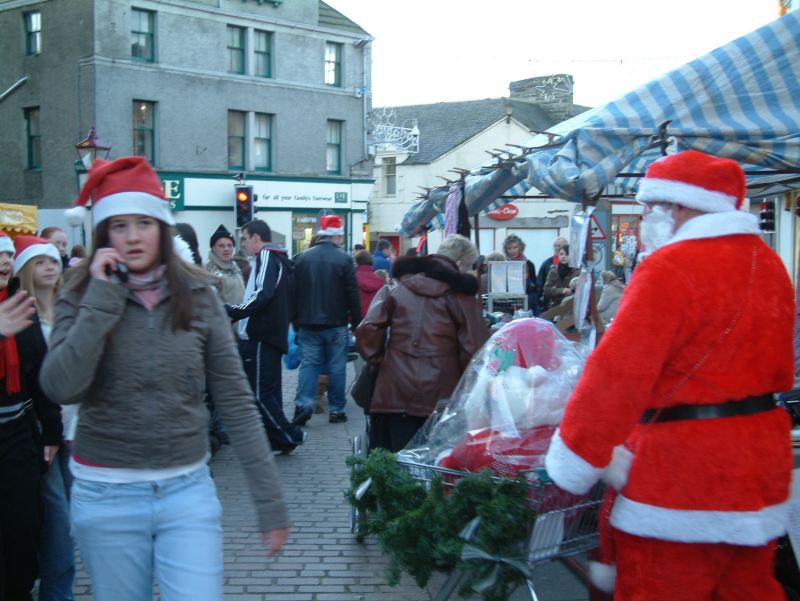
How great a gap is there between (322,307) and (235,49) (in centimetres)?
2550

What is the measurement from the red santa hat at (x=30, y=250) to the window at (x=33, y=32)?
2943 centimetres

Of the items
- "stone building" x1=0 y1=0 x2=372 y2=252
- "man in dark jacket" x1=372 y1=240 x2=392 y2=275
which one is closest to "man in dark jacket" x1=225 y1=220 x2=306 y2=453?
"man in dark jacket" x1=372 y1=240 x2=392 y2=275

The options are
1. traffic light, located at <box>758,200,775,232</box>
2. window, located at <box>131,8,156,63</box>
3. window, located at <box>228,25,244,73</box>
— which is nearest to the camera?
traffic light, located at <box>758,200,775,232</box>

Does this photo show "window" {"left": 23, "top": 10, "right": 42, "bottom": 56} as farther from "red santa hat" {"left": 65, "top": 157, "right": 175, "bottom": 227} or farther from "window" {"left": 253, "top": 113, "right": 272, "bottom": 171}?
"red santa hat" {"left": 65, "top": 157, "right": 175, "bottom": 227}

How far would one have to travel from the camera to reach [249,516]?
6.51m

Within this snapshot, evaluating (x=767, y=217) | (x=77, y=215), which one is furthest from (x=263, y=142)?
(x=77, y=215)

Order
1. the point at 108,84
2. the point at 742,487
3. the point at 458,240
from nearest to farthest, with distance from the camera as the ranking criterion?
the point at 742,487
the point at 458,240
the point at 108,84

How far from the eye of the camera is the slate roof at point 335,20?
35362mm

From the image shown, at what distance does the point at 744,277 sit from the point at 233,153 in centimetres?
3132

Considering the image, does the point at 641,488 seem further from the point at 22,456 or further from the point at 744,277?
the point at 22,456

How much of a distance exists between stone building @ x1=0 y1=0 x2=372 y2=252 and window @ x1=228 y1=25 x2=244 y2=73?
0.14 feet

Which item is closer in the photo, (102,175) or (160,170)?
(102,175)

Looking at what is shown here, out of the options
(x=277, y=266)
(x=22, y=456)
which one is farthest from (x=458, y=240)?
(x=22, y=456)

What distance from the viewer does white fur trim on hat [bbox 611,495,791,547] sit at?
2.89 metres
